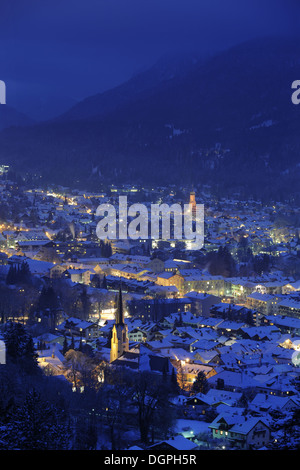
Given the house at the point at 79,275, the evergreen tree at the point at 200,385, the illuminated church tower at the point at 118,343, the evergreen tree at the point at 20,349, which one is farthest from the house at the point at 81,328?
the house at the point at 79,275

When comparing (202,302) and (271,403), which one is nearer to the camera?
(271,403)

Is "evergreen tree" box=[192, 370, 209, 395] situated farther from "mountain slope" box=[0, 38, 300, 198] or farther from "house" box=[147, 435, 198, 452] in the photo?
"mountain slope" box=[0, 38, 300, 198]

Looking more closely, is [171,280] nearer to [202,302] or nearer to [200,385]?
[202,302]

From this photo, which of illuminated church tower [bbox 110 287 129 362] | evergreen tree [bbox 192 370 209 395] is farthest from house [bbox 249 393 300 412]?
illuminated church tower [bbox 110 287 129 362]

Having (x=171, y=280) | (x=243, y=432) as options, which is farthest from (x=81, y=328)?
(x=243, y=432)

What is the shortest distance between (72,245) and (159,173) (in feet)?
134

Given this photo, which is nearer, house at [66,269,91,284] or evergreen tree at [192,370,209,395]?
evergreen tree at [192,370,209,395]

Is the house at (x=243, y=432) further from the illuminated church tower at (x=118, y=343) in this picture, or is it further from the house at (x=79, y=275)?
the house at (x=79, y=275)

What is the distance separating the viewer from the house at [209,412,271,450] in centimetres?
1138

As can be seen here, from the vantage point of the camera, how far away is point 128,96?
115125mm

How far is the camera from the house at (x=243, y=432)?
11383 mm

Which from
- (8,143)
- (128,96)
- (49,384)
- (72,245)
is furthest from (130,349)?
(128,96)

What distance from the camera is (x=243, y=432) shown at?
11492 mm
